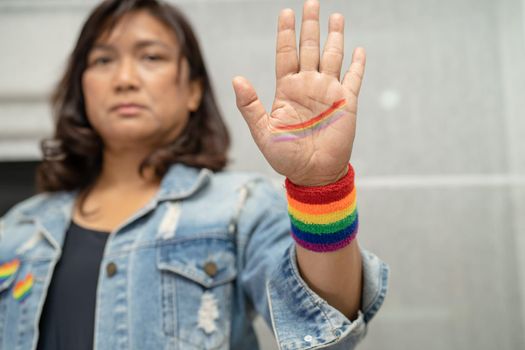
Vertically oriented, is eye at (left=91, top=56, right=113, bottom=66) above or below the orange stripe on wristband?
above

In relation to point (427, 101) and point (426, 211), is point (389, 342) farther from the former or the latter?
point (427, 101)

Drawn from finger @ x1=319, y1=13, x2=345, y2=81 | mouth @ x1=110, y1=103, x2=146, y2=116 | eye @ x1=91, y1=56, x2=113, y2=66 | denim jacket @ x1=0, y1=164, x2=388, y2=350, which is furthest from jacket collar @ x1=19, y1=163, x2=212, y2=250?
finger @ x1=319, y1=13, x2=345, y2=81

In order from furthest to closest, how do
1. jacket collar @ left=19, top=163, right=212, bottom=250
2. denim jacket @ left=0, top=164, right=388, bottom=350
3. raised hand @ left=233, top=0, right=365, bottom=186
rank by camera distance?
jacket collar @ left=19, top=163, right=212, bottom=250 < denim jacket @ left=0, top=164, right=388, bottom=350 < raised hand @ left=233, top=0, right=365, bottom=186

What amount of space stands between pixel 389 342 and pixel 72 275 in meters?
0.59

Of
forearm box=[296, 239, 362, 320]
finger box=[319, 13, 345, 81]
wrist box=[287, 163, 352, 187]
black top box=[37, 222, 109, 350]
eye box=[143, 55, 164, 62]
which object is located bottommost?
black top box=[37, 222, 109, 350]

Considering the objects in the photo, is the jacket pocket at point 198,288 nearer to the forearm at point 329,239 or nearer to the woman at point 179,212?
the woman at point 179,212

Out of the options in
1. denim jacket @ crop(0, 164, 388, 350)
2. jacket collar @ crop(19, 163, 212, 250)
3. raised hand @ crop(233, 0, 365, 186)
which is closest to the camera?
raised hand @ crop(233, 0, 365, 186)

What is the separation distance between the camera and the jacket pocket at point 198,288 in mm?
569

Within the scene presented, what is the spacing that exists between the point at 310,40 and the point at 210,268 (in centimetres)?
36

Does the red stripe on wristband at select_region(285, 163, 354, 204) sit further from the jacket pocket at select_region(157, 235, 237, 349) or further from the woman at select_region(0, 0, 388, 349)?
Answer: the jacket pocket at select_region(157, 235, 237, 349)

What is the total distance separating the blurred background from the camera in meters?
0.76

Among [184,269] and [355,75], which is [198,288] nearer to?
[184,269]

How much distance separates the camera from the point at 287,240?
562 millimetres

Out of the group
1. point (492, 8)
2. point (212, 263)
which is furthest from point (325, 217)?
point (492, 8)
